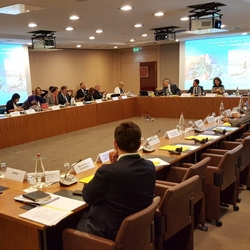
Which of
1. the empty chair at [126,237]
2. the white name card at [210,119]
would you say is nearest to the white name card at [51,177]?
the empty chair at [126,237]

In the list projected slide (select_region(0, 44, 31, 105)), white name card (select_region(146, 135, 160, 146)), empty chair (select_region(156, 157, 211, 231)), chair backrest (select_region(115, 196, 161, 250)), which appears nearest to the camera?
chair backrest (select_region(115, 196, 161, 250))

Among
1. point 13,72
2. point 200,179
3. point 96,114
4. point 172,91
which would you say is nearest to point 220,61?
point 172,91

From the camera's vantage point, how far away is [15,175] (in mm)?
2689

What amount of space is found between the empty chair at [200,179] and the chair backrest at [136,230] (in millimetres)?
714

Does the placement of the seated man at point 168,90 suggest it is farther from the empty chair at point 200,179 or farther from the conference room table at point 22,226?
the conference room table at point 22,226

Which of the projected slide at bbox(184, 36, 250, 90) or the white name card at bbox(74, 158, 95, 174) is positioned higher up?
the projected slide at bbox(184, 36, 250, 90)

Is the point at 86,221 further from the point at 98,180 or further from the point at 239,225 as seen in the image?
the point at 239,225

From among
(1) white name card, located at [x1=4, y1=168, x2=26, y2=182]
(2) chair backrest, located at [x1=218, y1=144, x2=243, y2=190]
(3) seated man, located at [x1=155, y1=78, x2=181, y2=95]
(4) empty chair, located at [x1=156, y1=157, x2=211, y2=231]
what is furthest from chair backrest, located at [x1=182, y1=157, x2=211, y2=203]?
(3) seated man, located at [x1=155, y1=78, x2=181, y2=95]

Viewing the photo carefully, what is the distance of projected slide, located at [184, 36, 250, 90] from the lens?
1095cm

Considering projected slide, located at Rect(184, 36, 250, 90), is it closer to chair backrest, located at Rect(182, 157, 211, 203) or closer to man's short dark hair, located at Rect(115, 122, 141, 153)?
chair backrest, located at Rect(182, 157, 211, 203)

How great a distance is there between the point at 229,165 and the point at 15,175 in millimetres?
1993

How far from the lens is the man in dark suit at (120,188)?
184 centimetres

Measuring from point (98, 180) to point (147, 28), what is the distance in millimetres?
7293

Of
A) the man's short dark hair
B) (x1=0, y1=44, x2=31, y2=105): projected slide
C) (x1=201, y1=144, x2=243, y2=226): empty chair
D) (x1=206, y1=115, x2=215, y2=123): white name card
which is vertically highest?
(x1=0, y1=44, x2=31, y2=105): projected slide
